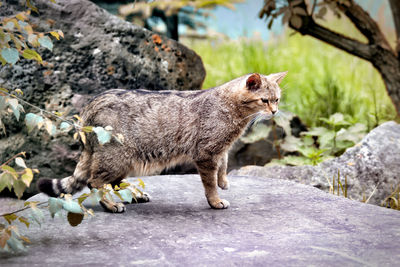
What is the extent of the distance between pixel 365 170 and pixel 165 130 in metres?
2.25

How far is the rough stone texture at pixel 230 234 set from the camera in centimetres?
245

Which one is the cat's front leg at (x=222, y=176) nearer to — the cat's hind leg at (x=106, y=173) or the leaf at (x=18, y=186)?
the cat's hind leg at (x=106, y=173)

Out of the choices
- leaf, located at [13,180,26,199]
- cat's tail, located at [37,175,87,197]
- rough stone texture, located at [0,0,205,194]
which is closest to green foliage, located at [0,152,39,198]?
leaf, located at [13,180,26,199]

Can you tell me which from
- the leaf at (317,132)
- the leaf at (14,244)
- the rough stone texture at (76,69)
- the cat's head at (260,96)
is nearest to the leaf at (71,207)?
the leaf at (14,244)

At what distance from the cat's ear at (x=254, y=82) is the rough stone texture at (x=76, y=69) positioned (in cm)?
147

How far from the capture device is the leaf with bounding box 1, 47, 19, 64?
244 centimetres

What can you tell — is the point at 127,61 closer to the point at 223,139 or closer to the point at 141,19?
the point at 223,139

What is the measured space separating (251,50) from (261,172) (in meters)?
3.01

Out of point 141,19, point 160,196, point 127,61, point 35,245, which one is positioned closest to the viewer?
point 35,245

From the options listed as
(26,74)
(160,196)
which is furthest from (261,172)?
(26,74)

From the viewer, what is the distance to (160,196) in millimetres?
3791

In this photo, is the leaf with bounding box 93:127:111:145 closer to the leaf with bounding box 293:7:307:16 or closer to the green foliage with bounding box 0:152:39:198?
the green foliage with bounding box 0:152:39:198

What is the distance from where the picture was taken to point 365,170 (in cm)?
464

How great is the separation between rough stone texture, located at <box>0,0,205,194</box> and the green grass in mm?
1748
